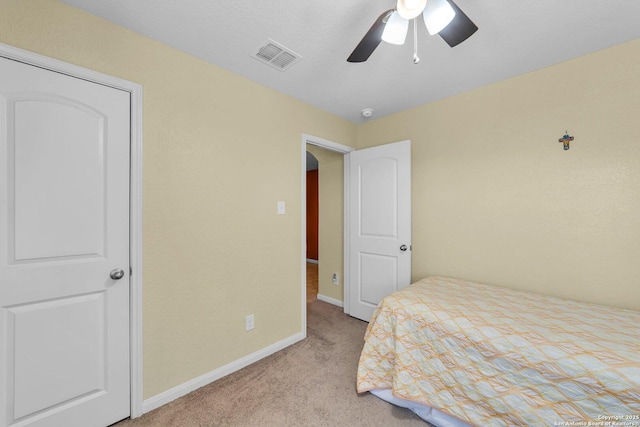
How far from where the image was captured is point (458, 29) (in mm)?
1132

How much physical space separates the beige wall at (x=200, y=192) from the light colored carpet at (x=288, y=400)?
0.16m

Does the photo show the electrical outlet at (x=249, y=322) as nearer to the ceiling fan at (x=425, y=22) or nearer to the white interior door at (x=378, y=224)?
the white interior door at (x=378, y=224)

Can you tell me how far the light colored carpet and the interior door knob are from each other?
2.87ft

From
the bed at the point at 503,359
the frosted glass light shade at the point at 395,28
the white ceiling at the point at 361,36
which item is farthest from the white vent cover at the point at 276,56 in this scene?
the bed at the point at 503,359

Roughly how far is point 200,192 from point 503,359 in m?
2.11

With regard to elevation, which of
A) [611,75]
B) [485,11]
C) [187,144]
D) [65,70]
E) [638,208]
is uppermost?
[485,11]

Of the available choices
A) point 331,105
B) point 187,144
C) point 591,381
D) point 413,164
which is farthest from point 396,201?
point 187,144

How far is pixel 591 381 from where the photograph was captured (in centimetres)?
108

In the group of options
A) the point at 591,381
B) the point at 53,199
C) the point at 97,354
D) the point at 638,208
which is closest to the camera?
the point at 591,381

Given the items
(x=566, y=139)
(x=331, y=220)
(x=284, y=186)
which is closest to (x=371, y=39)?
(x=284, y=186)

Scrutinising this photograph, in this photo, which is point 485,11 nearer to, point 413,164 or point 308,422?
point 413,164

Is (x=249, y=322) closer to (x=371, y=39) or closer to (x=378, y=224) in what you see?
(x=378, y=224)

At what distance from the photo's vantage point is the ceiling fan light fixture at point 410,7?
3.41ft

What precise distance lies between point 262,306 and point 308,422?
3.03ft
